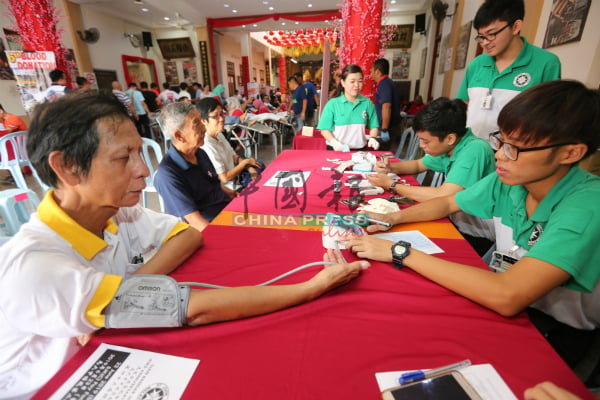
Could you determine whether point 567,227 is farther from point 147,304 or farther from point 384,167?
point 384,167

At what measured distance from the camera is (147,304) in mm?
637

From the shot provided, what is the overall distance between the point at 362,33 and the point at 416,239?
390cm

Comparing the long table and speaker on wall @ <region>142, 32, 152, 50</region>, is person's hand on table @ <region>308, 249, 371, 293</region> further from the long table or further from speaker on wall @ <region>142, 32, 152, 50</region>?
speaker on wall @ <region>142, 32, 152, 50</region>

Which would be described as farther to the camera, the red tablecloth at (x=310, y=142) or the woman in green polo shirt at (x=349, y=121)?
the red tablecloth at (x=310, y=142)

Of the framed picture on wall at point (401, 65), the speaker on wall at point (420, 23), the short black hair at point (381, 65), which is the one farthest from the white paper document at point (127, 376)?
the framed picture on wall at point (401, 65)

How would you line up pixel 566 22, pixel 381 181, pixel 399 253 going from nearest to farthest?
pixel 399 253 < pixel 381 181 < pixel 566 22

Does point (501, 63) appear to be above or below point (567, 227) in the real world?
above

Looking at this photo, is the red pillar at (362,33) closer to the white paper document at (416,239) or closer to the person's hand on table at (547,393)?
the white paper document at (416,239)

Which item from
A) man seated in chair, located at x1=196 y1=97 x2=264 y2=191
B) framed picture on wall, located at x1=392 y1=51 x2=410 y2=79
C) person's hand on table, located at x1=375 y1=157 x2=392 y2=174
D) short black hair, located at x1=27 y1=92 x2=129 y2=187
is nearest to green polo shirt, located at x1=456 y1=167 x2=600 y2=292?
person's hand on table, located at x1=375 y1=157 x2=392 y2=174

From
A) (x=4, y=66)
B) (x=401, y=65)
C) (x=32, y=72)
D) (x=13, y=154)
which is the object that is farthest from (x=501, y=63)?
(x=401, y=65)

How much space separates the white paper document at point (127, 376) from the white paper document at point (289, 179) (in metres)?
1.24

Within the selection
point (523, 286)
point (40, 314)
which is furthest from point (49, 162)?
point (523, 286)

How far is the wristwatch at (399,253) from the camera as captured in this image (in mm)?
914

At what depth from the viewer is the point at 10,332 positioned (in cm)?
60
